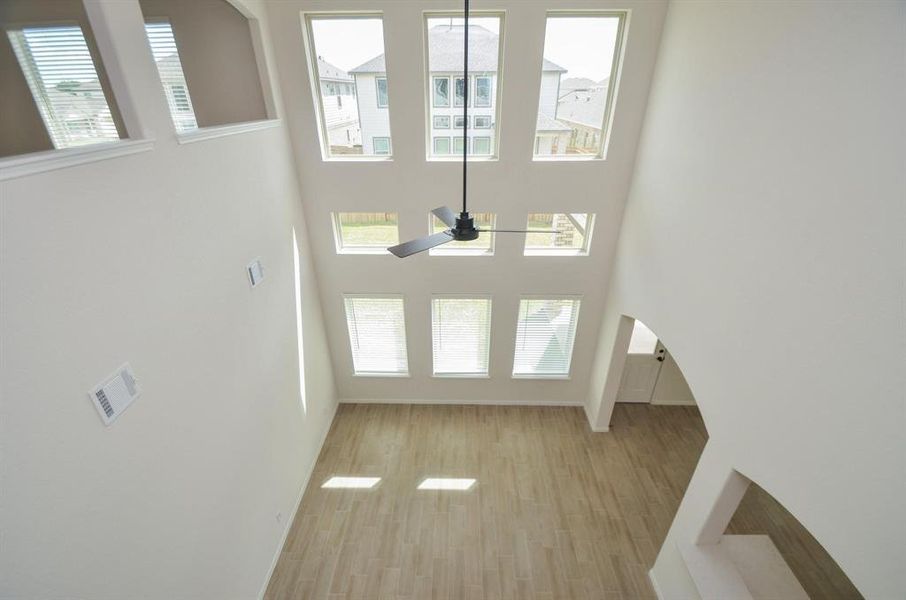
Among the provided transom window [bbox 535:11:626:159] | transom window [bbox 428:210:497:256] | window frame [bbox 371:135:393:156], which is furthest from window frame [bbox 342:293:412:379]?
transom window [bbox 535:11:626:159]

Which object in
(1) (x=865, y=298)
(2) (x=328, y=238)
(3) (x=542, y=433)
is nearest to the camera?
(1) (x=865, y=298)

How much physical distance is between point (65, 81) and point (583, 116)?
16.6 feet

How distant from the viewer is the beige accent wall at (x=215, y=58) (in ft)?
11.7

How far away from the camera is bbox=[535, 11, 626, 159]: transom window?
4.41 meters

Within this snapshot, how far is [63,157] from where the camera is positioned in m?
1.89

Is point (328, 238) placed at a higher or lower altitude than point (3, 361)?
lower

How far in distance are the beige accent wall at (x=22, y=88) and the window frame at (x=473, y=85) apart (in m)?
3.15

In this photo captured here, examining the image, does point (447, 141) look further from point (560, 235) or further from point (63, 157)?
point (63, 157)

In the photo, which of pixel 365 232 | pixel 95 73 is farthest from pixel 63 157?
pixel 365 232

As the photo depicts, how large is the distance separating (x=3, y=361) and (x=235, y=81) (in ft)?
12.2

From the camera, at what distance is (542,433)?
6133 millimetres

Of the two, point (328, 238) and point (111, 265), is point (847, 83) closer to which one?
point (111, 265)

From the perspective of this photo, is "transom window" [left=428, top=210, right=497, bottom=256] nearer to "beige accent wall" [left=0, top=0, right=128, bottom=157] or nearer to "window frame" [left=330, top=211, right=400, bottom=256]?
"window frame" [left=330, top=211, right=400, bottom=256]

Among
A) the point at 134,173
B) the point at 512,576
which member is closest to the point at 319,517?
the point at 512,576
